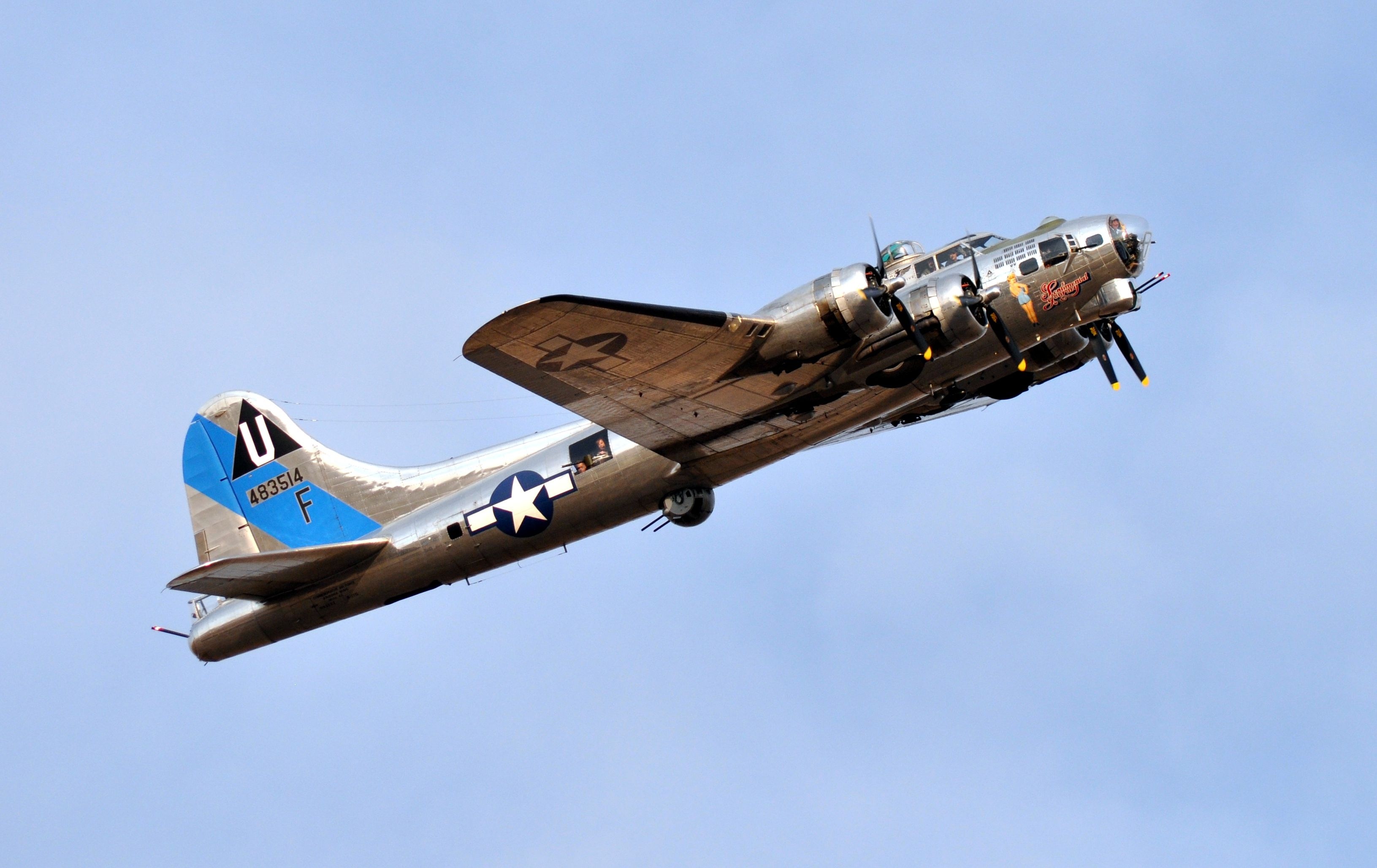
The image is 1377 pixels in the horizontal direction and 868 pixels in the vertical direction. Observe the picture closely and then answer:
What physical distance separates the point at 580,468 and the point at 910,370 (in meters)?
6.78

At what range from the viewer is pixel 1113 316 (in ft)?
90.6

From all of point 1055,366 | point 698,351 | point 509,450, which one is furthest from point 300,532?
point 1055,366

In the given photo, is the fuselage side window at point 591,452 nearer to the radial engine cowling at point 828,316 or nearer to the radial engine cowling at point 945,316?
the radial engine cowling at point 828,316

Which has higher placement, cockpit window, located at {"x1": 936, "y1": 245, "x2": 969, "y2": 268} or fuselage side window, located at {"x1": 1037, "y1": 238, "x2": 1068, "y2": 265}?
cockpit window, located at {"x1": 936, "y1": 245, "x2": 969, "y2": 268}

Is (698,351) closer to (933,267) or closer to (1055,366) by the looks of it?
(933,267)

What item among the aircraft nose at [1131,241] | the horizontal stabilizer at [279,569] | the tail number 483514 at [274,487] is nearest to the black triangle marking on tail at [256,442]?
the tail number 483514 at [274,487]

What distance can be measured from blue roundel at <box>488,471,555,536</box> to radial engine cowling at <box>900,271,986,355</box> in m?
8.19

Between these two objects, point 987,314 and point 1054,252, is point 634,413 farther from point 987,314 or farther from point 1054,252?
point 1054,252

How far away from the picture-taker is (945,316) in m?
24.4

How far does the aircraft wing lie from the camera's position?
21.4m

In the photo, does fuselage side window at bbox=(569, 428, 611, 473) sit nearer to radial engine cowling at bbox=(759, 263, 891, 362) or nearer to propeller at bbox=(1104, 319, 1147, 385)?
radial engine cowling at bbox=(759, 263, 891, 362)

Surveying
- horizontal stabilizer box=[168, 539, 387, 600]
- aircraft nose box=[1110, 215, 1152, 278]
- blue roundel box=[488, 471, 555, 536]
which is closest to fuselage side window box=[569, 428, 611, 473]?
blue roundel box=[488, 471, 555, 536]

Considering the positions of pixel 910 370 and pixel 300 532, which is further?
pixel 300 532

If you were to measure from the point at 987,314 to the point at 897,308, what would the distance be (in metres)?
2.76
